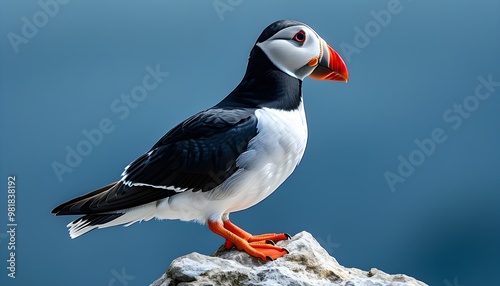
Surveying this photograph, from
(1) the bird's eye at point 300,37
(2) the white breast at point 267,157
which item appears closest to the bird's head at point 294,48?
(1) the bird's eye at point 300,37

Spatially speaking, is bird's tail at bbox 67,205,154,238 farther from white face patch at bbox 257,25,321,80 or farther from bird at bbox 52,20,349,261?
white face patch at bbox 257,25,321,80

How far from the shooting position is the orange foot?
4289 mm

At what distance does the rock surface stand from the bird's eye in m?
1.31

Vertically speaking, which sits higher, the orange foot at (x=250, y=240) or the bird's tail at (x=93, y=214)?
the bird's tail at (x=93, y=214)

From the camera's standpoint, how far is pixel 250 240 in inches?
180

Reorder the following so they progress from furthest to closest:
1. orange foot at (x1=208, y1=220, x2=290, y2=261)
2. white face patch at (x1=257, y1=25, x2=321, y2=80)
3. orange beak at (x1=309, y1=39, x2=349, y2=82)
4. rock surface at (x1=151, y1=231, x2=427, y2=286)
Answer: orange beak at (x1=309, y1=39, x2=349, y2=82)
white face patch at (x1=257, y1=25, x2=321, y2=80)
orange foot at (x1=208, y1=220, x2=290, y2=261)
rock surface at (x1=151, y1=231, x2=427, y2=286)

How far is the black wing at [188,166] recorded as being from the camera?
4312 millimetres

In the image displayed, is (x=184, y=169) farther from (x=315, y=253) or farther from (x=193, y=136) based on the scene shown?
(x=315, y=253)

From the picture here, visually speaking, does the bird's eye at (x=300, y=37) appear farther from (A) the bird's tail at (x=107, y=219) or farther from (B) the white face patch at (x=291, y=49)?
(A) the bird's tail at (x=107, y=219)

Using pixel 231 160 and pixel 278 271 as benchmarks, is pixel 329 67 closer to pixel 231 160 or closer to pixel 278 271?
pixel 231 160

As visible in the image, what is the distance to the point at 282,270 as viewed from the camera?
402 centimetres

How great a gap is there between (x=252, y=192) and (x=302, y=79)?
88cm

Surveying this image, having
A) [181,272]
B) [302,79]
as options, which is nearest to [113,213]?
[181,272]

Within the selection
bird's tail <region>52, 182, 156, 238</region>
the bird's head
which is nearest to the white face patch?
the bird's head
